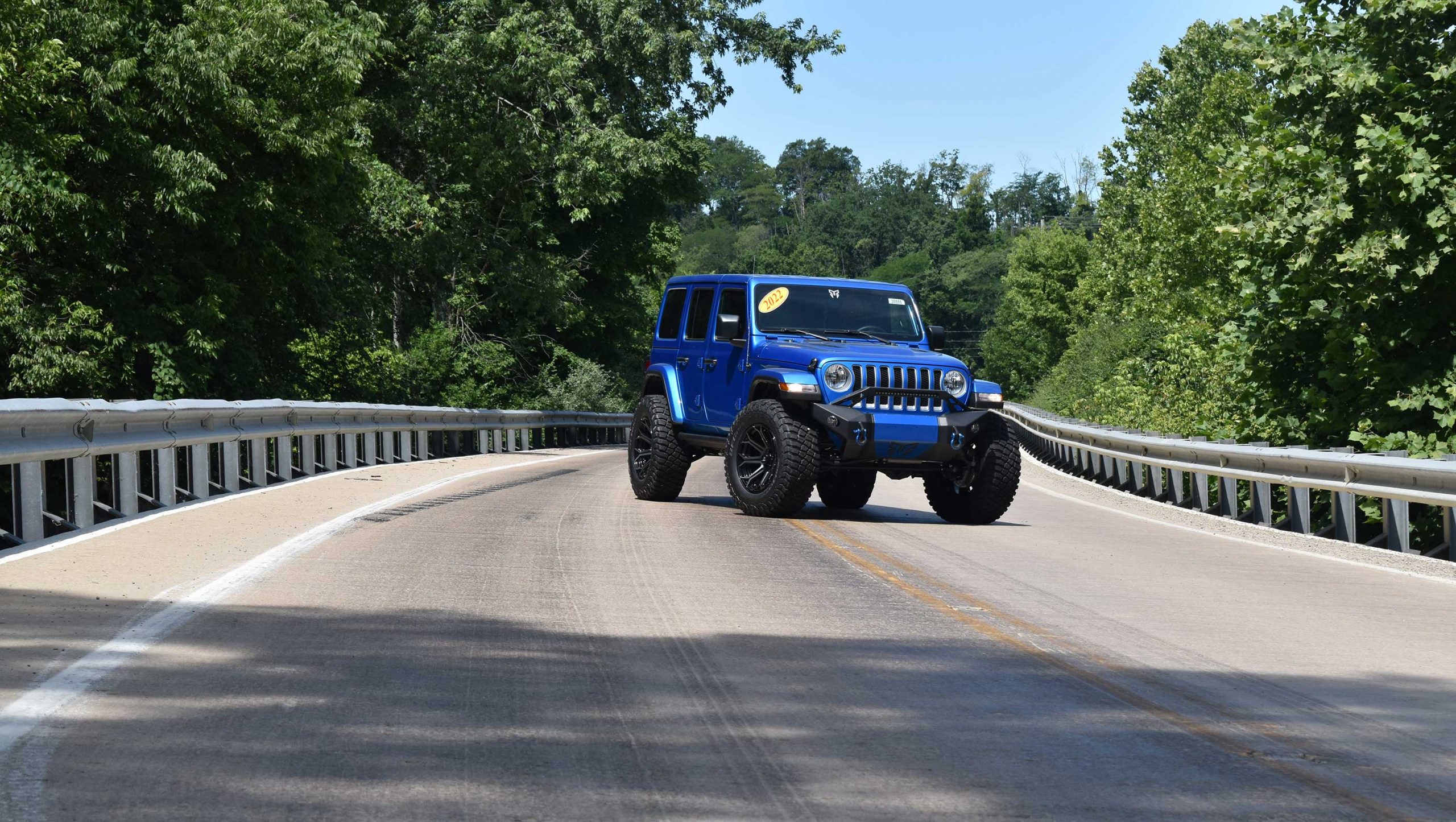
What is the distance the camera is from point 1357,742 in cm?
573

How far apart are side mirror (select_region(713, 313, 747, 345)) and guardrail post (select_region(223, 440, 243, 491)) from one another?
194 inches

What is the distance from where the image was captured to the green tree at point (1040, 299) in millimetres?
114562

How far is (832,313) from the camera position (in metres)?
16.2

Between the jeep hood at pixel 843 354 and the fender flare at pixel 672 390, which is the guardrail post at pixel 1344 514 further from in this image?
the fender flare at pixel 672 390

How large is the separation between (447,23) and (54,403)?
32.4 m

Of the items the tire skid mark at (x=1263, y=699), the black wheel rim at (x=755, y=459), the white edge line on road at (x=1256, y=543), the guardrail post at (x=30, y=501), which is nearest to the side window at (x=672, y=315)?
the black wheel rim at (x=755, y=459)

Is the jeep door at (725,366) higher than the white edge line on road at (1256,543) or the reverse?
higher

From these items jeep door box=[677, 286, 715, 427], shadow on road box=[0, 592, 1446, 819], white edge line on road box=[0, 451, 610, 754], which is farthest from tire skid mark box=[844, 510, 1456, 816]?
jeep door box=[677, 286, 715, 427]

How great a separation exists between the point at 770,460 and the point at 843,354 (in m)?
1.18

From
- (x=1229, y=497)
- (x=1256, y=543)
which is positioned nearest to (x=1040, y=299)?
(x=1229, y=497)

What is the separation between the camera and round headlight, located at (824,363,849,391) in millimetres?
14539

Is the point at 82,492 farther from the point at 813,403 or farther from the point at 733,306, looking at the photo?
the point at 733,306

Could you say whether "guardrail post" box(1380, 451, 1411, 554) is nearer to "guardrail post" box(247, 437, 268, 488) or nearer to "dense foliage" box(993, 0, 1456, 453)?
"dense foliage" box(993, 0, 1456, 453)

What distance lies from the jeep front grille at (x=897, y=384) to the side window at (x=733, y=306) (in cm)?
168
